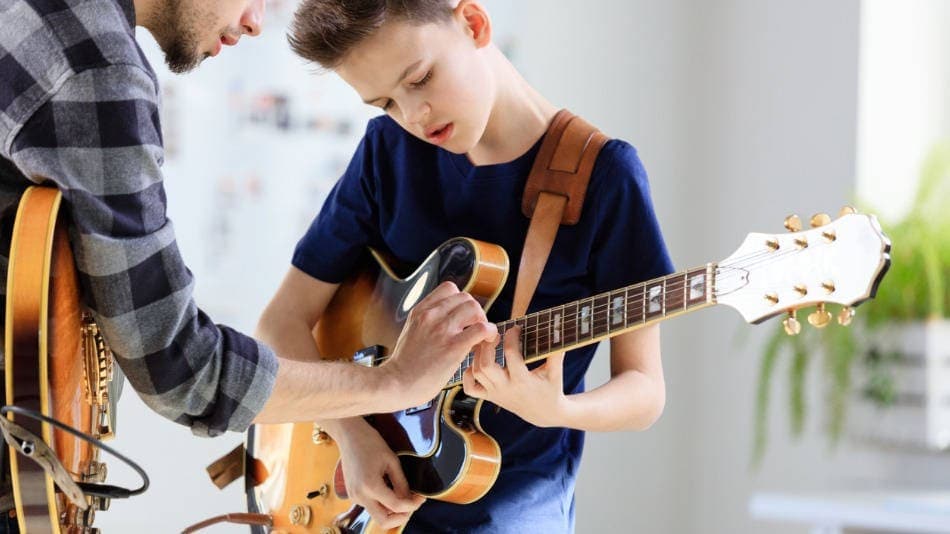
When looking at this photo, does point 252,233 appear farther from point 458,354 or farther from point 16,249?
point 16,249

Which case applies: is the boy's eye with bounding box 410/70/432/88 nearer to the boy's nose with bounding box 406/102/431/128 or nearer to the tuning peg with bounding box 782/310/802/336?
the boy's nose with bounding box 406/102/431/128

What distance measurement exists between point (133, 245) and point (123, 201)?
0.13 feet

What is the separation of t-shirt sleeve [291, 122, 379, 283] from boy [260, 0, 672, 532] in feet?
0.27

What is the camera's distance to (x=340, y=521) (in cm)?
155

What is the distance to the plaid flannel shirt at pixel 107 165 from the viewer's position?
0.95 metres

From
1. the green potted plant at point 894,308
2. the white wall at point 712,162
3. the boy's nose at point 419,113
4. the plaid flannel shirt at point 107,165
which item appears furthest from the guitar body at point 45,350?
the white wall at point 712,162

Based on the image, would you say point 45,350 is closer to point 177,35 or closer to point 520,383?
point 177,35

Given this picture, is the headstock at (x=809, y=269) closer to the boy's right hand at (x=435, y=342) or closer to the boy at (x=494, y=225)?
the boy at (x=494, y=225)

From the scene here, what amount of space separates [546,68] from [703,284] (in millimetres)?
2071

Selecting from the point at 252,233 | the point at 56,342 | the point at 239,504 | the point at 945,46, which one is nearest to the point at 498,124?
the point at 56,342

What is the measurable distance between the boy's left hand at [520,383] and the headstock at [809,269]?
26 cm

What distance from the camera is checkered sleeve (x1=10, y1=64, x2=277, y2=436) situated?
0.96 meters

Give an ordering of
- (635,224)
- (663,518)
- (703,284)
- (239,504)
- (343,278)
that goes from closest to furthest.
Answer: (703,284) < (635,224) < (343,278) < (239,504) < (663,518)

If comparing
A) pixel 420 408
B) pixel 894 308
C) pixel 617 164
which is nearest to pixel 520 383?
pixel 420 408
